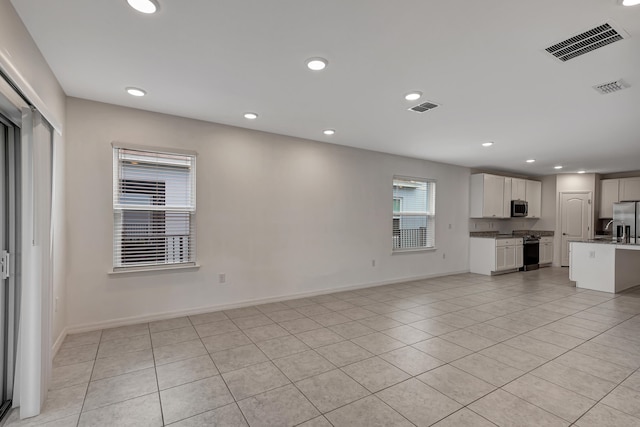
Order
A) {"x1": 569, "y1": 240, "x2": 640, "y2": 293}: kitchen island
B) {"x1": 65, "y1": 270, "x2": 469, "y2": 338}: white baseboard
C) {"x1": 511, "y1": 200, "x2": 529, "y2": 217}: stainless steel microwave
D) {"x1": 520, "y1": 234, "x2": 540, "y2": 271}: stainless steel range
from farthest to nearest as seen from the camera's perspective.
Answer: {"x1": 511, "y1": 200, "x2": 529, "y2": 217}: stainless steel microwave → {"x1": 520, "y1": 234, "x2": 540, "y2": 271}: stainless steel range → {"x1": 569, "y1": 240, "x2": 640, "y2": 293}: kitchen island → {"x1": 65, "y1": 270, "x2": 469, "y2": 338}: white baseboard

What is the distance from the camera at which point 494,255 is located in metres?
7.14

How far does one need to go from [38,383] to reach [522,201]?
9663mm

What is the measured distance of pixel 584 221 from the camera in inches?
327

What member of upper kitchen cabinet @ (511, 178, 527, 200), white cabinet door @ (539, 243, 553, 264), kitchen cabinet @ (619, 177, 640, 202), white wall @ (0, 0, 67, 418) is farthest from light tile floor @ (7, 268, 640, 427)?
kitchen cabinet @ (619, 177, 640, 202)

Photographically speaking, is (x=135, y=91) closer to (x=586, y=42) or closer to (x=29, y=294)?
(x=29, y=294)

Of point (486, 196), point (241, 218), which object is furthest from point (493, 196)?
point (241, 218)

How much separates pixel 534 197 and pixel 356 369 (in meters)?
8.47

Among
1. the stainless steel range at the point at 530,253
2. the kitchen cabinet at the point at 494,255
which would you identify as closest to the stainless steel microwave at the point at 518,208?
the stainless steel range at the point at 530,253

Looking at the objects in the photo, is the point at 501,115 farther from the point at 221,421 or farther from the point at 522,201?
the point at 522,201

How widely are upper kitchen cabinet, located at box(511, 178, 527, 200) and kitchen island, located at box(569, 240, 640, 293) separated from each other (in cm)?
225

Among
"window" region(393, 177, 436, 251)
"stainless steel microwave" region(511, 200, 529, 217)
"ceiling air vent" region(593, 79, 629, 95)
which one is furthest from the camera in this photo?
"stainless steel microwave" region(511, 200, 529, 217)

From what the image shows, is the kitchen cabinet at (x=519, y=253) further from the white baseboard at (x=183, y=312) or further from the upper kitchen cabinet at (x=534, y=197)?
the white baseboard at (x=183, y=312)

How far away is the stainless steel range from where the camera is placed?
787cm

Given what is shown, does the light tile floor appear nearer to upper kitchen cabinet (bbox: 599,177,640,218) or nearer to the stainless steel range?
the stainless steel range
